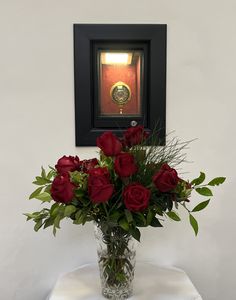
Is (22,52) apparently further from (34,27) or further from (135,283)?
(135,283)

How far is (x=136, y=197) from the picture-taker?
83 centimetres

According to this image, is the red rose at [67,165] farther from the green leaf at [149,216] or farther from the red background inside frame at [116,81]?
the red background inside frame at [116,81]

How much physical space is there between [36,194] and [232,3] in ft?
2.91

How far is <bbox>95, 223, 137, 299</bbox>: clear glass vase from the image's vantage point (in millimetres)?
954

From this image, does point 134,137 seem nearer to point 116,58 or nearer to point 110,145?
point 110,145

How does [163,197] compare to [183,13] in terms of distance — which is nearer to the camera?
[163,197]

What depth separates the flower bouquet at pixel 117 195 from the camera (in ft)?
2.72

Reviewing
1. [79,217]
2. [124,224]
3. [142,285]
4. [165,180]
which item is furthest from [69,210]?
[142,285]

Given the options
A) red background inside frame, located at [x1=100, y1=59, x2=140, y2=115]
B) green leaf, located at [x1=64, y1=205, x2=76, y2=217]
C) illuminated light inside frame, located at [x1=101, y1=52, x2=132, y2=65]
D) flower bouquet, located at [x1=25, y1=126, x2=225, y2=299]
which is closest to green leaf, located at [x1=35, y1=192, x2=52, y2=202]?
flower bouquet, located at [x1=25, y1=126, x2=225, y2=299]

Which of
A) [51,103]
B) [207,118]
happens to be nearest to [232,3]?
[207,118]

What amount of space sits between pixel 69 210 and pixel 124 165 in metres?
0.18

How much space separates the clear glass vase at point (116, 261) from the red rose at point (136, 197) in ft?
0.44

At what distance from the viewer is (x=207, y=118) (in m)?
1.22

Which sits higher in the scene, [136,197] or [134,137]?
[134,137]
